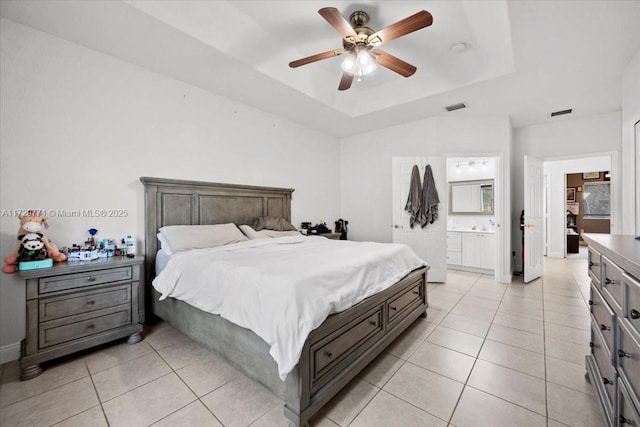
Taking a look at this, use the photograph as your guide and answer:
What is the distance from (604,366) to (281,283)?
183 centimetres

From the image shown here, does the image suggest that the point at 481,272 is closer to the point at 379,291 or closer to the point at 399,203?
the point at 399,203

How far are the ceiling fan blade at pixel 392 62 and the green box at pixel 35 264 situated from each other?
3.14 meters

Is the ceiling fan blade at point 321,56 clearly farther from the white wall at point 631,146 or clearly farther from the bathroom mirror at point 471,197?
the bathroom mirror at point 471,197

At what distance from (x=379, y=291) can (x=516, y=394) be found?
1.05 metres

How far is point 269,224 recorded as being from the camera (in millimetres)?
3803

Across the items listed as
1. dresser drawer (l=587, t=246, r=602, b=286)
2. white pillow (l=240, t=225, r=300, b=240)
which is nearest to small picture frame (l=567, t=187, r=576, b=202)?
dresser drawer (l=587, t=246, r=602, b=286)

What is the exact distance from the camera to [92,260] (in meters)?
2.34

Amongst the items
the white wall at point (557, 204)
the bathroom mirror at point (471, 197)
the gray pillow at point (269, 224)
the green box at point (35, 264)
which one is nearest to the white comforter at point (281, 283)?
the green box at point (35, 264)

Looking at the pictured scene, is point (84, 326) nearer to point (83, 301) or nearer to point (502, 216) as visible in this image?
point (83, 301)

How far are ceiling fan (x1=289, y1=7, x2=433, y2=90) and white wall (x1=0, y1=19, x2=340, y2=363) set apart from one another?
1.59 meters

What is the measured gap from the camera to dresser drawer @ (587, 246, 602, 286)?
1578 mm

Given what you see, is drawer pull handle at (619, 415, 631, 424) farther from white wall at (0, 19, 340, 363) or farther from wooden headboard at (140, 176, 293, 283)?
white wall at (0, 19, 340, 363)

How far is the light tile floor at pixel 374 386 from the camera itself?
1.56 meters

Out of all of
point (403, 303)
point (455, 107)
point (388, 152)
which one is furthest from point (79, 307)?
point (455, 107)
